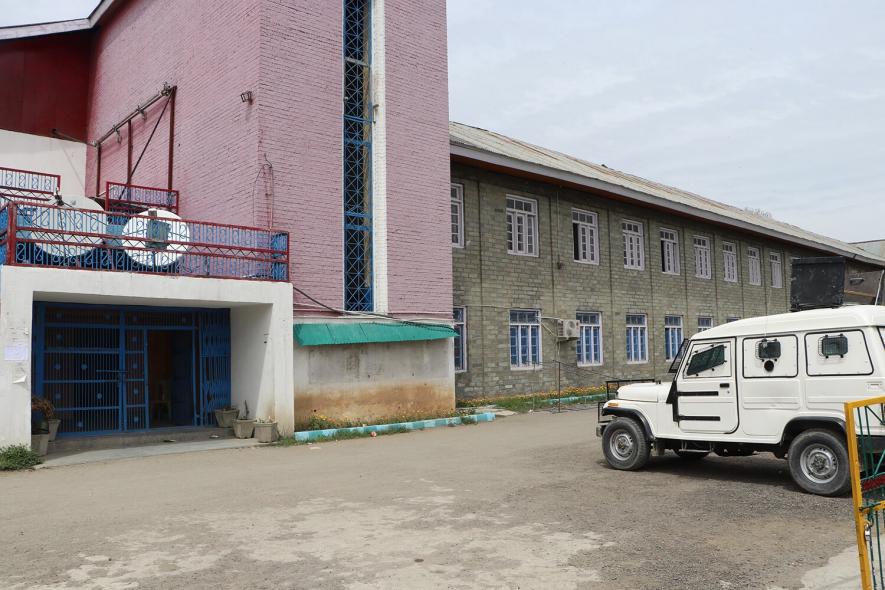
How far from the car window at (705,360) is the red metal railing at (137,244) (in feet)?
27.1

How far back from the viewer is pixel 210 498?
8.70 meters

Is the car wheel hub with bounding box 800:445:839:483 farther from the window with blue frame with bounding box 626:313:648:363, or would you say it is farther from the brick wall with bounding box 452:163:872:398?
the window with blue frame with bounding box 626:313:648:363

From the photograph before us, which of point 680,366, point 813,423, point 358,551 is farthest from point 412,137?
point 358,551

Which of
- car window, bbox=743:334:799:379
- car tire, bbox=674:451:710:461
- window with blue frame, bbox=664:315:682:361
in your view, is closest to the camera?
car window, bbox=743:334:799:379

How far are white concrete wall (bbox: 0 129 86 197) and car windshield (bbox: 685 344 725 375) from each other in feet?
55.5

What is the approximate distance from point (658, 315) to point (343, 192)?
15501 millimetres

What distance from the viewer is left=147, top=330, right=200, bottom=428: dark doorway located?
54.2 feet

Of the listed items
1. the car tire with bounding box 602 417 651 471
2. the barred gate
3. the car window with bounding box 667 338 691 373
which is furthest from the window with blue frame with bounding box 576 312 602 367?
the barred gate

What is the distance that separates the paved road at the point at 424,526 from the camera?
5543mm

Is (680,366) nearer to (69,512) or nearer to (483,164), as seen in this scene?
(69,512)

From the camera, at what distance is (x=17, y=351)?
448 inches

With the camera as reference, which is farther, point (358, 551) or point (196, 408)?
point (196, 408)

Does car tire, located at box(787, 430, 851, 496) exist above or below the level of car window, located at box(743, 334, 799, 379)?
below

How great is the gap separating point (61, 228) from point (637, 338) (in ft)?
65.2
